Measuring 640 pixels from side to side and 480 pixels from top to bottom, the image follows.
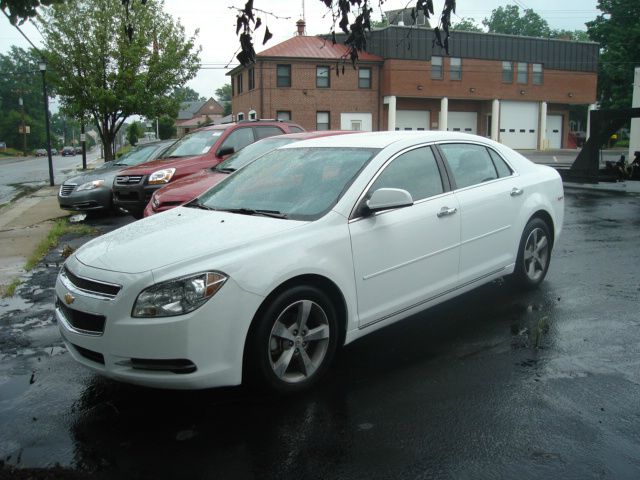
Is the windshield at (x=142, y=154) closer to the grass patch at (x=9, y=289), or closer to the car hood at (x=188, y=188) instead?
the car hood at (x=188, y=188)

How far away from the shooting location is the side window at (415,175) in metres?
4.73

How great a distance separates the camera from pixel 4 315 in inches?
238

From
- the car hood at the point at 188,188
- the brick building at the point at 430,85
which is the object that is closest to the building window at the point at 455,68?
the brick building at the point at 430,85

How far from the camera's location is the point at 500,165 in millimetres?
5898

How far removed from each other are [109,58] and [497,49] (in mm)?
32447

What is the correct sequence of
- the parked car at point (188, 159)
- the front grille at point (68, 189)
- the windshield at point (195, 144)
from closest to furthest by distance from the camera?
the parked car at point (188, 159)
the windshield at point (195, 144)
the front grille at point (68, 189)

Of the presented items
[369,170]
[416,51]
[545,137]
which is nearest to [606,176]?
[369,170]

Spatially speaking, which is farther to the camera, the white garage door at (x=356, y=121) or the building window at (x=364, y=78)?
the building window at (x=364, y=78)

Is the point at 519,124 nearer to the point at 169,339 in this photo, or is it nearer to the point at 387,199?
the point at 387,199

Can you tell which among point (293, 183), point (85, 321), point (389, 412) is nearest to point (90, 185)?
point (293, 183)

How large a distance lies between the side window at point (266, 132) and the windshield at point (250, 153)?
1.74 metres

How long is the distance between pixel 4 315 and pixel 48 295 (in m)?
0.73

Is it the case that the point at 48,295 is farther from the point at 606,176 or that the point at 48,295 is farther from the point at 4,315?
the point at 606,176

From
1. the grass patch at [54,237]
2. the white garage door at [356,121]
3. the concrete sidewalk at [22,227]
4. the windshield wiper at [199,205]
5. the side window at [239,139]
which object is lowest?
the concrete sidewalk at [22,227]
